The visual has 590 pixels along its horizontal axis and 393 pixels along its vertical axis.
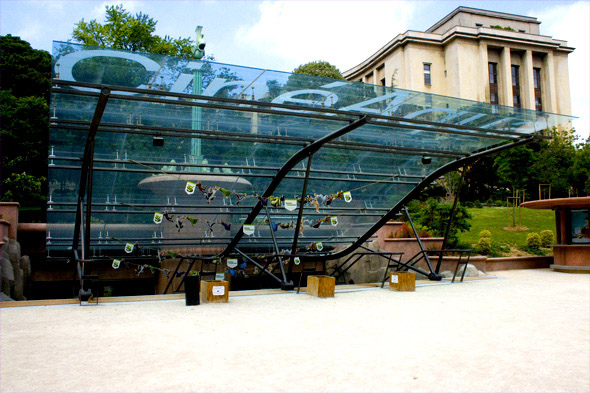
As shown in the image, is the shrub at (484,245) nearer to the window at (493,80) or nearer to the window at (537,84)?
the window at (493,80)

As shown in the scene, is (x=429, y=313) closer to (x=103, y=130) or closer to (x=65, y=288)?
(x=103, y=130)

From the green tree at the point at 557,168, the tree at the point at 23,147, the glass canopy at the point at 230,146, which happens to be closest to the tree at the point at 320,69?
the green tree at the point at 557,168

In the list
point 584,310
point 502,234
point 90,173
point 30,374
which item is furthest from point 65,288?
point 502,234

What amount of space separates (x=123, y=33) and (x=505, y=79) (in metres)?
40.8

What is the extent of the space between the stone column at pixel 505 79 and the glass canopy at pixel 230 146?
46.1 metres

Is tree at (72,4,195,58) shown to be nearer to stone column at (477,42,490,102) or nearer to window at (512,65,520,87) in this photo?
stone column at (477,42,490,102)

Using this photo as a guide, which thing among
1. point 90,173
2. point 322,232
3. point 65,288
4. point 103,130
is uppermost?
point 103,130

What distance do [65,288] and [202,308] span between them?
6.49 meters

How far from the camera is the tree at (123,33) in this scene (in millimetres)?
28016

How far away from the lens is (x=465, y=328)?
5.52m

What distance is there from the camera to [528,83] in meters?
52.9

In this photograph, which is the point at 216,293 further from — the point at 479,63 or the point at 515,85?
the point at 515,85

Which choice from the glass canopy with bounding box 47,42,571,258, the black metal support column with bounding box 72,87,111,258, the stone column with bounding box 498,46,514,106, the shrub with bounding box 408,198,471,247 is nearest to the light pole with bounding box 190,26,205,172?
the glass canopy with bounding box 47,42,571,258

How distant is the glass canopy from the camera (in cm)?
702
